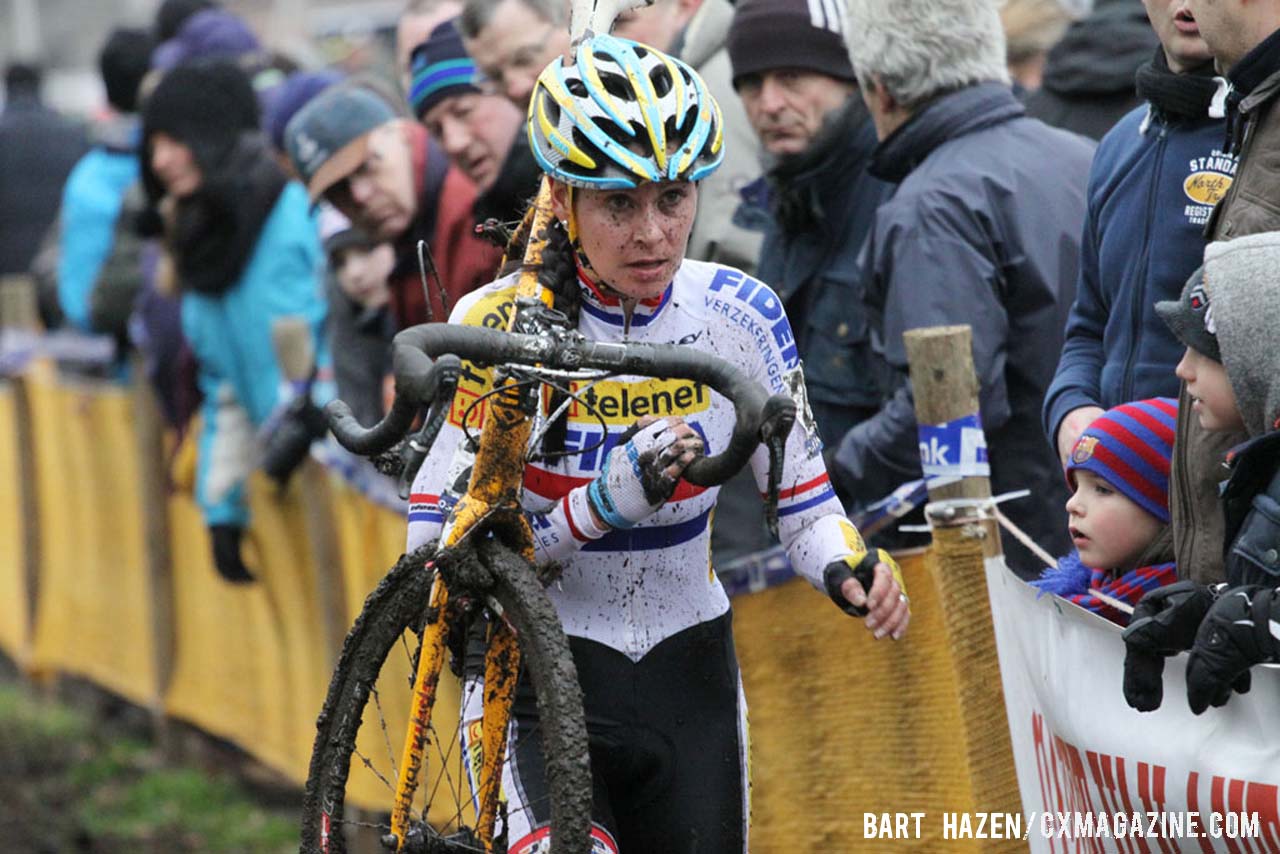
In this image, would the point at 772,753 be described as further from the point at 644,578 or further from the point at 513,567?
the point at 513,567

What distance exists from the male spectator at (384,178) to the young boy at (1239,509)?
4.07 meters

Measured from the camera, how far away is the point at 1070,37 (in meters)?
7.07

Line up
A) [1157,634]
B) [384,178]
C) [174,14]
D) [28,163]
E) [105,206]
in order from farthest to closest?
1. [28,163]
2. [174,14]
3. [105,206]
4. [384,178]
5. [1157,634]

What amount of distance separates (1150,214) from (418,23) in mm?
3992

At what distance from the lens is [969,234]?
5773mm

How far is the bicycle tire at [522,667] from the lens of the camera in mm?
4008

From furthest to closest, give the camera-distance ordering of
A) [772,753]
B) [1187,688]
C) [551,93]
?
[772,753] < [551,93] < [1187,688]

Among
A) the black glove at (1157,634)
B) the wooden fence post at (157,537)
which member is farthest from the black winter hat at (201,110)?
the black glove at (1157,634)

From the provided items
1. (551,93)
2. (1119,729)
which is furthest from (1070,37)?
(1119,729)

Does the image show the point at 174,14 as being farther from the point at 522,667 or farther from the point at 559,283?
the point at 522,667

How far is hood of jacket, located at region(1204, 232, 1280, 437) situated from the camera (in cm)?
386

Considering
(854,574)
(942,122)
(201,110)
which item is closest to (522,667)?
(854,574)

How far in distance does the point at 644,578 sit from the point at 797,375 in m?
0.58

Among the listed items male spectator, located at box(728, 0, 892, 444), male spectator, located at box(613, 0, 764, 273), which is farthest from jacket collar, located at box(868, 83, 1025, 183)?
male spectator, located at box(613, 0, 764, 273)
